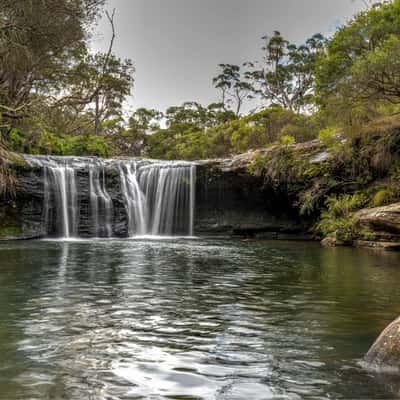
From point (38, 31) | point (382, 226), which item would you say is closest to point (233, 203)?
point (382, 226)

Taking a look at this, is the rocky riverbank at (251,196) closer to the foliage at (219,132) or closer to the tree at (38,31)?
the foliage at (219,132)

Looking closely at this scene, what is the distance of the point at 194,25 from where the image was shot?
102 feet

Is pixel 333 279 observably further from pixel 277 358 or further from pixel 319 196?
pixel 319 196

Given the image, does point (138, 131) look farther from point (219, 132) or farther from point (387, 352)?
point (387, 352)

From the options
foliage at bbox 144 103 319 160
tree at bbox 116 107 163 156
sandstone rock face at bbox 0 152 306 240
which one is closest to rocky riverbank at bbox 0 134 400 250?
sandstone rock face at bbox 0 152 306 240

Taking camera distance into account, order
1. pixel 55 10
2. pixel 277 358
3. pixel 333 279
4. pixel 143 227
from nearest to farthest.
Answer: pixel 277 358 < pixel 333 279 < pixel 55 10 < pixel 143 227

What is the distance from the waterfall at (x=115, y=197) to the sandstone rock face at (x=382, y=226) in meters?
8.70

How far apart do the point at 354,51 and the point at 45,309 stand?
863 inches

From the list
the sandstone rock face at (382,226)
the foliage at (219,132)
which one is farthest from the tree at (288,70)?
the sandstone rock face at (382,226)

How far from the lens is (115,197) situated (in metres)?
20.5

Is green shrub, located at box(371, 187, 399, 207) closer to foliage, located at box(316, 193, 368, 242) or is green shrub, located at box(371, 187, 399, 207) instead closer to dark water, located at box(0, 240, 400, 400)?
foliage, located at box(316, 193, 368, 242)

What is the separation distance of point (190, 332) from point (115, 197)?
16653 millimetres

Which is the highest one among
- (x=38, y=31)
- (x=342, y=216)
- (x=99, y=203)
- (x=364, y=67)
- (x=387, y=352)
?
(x=38, y=31)

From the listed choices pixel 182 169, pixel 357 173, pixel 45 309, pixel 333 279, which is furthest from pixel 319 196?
pixel 45 309
